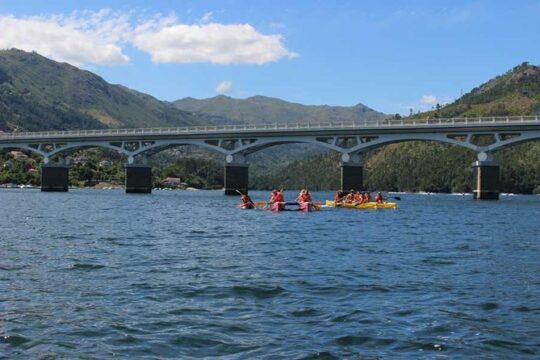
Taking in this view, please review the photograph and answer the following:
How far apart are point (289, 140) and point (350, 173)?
11.9 m

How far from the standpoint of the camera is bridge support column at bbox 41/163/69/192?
133 m

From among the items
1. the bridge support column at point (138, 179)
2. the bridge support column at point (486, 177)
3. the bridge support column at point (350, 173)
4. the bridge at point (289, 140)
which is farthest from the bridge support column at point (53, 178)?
the bridge support column at point (486, 177)

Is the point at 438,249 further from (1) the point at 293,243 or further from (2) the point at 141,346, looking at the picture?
(2) the point at 141,346

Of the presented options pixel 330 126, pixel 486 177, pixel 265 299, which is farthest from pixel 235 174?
pixel 265 299

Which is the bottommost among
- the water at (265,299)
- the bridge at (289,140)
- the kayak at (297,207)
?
the water at (265,299)

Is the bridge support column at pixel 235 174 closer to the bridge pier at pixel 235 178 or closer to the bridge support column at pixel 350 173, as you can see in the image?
the bridge pier at pixel 235 178

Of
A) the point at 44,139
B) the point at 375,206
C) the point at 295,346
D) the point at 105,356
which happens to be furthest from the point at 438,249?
the point at 44,139

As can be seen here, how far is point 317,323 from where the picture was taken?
45.1 ft

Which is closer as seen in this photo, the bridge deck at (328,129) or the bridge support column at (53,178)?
the bridge deck at (328,129)

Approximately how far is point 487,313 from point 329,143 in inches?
3756

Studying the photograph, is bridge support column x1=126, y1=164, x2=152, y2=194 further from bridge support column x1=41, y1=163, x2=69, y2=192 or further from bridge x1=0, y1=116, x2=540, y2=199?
bridge support column x1=41, y1=163, x2=69, y2=192

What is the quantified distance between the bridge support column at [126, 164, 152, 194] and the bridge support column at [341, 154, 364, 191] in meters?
39.9

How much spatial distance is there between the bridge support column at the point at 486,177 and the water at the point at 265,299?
68966mm

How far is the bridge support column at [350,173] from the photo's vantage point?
104 m
